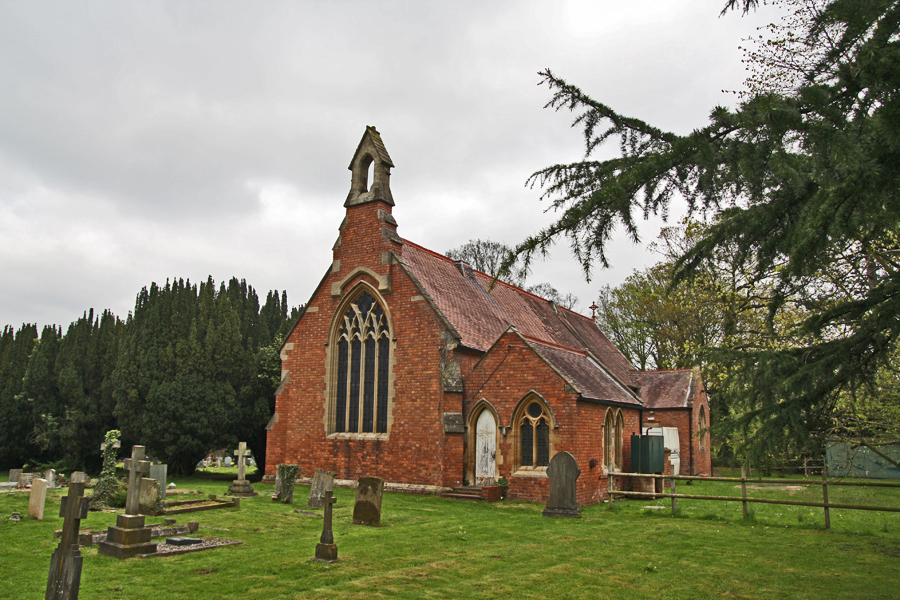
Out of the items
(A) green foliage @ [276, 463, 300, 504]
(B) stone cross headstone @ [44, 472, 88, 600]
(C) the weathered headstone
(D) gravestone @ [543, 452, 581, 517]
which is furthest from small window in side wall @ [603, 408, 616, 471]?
(B) stone cross headstone @ [44, 472, 88, 600]

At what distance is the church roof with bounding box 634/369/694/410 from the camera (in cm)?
2738

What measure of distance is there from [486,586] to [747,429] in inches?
150

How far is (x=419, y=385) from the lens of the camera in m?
19.7

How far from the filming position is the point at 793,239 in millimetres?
4875

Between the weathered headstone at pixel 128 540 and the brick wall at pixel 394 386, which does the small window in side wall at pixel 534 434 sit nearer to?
the brick wall at pixel 394 386

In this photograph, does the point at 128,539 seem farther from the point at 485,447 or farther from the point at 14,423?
the point at 14,423

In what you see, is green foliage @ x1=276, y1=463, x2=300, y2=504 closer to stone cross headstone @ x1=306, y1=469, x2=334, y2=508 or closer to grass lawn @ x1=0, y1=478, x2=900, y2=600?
stone cross headstone @ x1=306, y1=469, x2=334, y2=508

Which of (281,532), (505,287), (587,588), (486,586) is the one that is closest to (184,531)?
(281,532)

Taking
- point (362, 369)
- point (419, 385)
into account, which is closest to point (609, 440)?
point (419, 385)

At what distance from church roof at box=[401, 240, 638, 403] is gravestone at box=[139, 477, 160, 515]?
366 inches

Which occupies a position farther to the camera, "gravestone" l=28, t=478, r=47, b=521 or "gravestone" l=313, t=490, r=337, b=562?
"gravestone" l=28, t=478, r=47, b=521

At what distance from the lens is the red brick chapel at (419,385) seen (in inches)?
701

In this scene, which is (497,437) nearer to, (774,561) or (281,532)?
(281,532)

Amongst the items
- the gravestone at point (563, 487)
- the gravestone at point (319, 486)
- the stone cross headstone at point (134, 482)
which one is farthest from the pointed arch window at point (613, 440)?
the stone cross headstone at point (134, 482)
